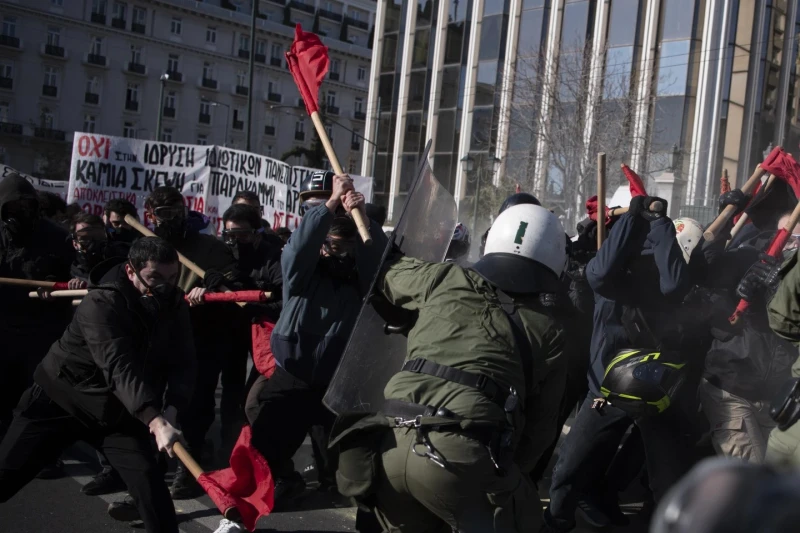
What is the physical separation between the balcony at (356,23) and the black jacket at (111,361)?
6607 centimetres

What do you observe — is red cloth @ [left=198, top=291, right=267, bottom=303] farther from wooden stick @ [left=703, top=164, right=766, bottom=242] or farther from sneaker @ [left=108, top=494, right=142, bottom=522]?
wooden stick @ [left=703, top=164, right=766, bottom=242]

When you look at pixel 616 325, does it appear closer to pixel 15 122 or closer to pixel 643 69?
pixel 643 69

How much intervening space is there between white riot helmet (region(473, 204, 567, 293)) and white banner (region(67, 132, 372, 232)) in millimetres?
6684

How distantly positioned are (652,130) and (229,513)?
1994cm

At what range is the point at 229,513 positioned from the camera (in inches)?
132

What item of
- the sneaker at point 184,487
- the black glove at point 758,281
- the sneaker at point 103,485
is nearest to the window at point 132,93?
the sneaker at point 103,485

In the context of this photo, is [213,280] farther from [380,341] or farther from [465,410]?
[465,410]

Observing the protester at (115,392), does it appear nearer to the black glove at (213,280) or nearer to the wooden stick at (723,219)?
the black glove at (213,280)

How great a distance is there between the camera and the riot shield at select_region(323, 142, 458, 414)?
10.7 ft

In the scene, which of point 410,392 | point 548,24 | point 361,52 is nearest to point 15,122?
point 361,52

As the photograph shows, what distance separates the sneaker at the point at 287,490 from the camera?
5.23 m

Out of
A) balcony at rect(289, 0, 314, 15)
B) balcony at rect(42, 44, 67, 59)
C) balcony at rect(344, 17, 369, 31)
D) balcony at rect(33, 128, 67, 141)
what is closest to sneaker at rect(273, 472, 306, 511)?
balcony at rect(33, 128, 67, 141)

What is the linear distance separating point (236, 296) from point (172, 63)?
55889 mm

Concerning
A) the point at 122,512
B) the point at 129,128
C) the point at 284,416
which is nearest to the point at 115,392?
the point at 284,416
